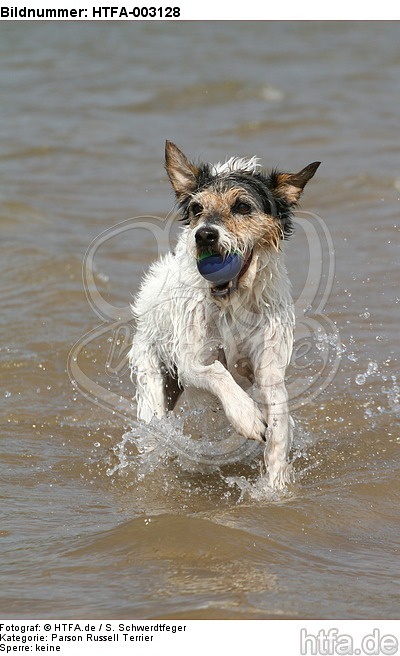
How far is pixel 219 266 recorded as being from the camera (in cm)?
561

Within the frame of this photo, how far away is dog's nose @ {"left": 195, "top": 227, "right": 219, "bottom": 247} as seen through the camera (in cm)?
550

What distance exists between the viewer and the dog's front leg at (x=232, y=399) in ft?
18.1

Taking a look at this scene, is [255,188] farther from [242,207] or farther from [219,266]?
[219,266]

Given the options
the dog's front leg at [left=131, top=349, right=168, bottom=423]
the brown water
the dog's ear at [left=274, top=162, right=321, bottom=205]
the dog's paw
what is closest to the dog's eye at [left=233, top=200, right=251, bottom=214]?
the dog's ear at [left=274, top=162, right=321, bottom=205]

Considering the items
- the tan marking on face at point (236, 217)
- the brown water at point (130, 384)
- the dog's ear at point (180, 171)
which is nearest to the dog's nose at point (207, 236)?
the tan marking on face at point (236, 217)

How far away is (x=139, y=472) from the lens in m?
6.57

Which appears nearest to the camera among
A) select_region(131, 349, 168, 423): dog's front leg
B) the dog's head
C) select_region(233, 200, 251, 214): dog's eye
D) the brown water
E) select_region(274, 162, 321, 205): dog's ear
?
the brown water

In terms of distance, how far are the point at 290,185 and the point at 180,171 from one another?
68 centimetres

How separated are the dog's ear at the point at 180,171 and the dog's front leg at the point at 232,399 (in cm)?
108

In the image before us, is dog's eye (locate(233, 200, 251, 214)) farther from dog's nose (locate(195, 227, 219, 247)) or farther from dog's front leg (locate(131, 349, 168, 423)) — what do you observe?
dog's front leg (locate(131, 349, 168, 423))

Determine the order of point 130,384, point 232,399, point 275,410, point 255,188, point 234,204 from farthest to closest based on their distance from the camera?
point 130,384 < point 275,410 < point 255,188 < point 234,204 < point 232,399

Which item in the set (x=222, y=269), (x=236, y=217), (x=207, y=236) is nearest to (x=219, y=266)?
(x=222, y=269)
